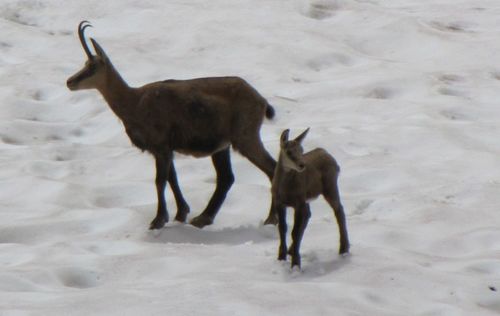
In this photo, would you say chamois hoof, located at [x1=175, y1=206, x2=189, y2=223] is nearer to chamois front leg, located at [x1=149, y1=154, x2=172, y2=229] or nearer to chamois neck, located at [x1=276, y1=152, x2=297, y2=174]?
chamois front leg, located at [x1=149, y1=154, x2=172, y2=229]

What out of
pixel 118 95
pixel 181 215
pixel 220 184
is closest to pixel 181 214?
pixel 181 215

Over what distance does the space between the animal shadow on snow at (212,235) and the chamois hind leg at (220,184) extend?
0.16m

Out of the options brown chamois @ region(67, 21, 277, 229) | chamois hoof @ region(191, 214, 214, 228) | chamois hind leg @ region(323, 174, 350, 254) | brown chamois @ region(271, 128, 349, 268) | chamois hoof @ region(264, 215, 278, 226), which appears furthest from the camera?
chamois hoof @ region(191, 214, 214, 228)

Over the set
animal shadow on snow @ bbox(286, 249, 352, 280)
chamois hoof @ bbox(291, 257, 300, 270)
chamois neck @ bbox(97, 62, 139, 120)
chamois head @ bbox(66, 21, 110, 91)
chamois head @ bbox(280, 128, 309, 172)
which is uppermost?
chamois head @ bbox(280, 128, 309, 172)

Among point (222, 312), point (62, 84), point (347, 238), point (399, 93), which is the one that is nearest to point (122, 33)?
point (62, 84)

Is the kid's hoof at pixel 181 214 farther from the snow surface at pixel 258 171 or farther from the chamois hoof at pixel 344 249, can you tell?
the chamois hoof at pixel 344 249

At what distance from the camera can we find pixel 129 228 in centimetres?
902

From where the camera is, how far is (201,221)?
9156mm

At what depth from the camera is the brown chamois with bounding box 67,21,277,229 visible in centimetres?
903

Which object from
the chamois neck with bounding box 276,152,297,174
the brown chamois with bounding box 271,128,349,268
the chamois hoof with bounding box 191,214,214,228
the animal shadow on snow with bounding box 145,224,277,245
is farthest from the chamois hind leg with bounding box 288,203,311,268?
the chamois hoof with bounding box 191,214,214,228

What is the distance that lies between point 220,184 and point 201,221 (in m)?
0.41

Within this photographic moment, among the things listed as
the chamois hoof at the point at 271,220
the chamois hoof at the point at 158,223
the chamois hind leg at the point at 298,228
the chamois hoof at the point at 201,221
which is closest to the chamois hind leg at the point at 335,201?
the chamois hind leg at the point at 298,228

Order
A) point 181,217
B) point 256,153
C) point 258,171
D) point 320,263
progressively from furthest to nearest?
point 258,171 < point 181,217 < point 256,153 < point 320,263

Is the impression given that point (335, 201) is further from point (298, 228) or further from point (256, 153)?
point (256, 153)
